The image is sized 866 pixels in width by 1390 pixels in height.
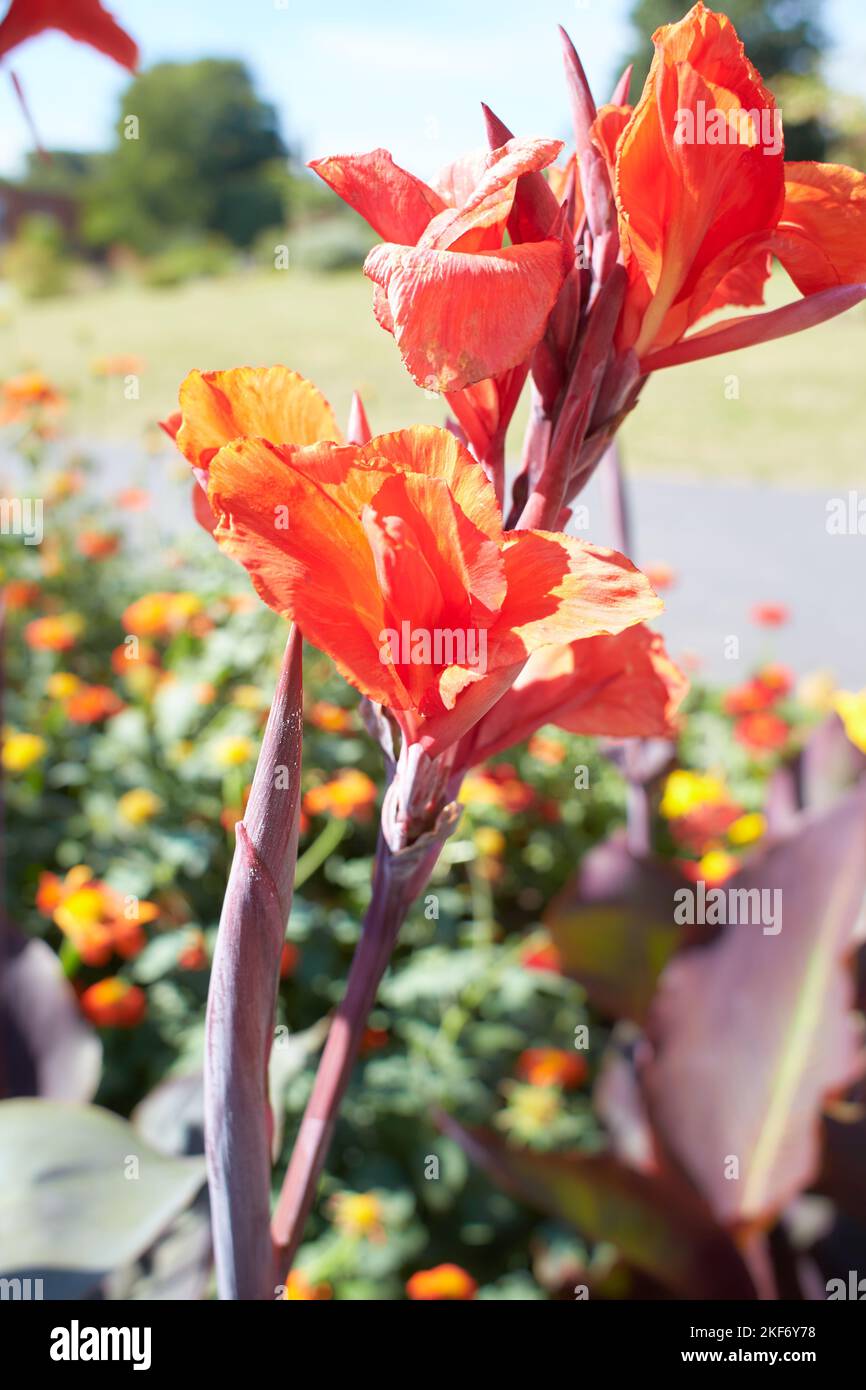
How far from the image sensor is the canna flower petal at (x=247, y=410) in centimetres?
33

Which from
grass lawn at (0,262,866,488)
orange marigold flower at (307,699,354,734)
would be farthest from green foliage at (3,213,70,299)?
orange marigold flower at (307,699,354,734)

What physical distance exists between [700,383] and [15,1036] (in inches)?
233

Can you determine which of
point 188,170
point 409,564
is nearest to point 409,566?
point 409,564

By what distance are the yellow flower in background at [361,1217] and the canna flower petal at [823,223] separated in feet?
2.66

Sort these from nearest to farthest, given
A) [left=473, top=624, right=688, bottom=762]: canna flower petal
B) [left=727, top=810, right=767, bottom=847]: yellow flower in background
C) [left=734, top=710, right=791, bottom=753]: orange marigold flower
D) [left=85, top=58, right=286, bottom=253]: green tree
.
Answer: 1. [left=473, top=624, right=688, bottom=762]: canna flower petal
2. [left=727, top=810, right=767, bottom=847]: yellow flower in background
3. [left=734, top=710, right=791, bottom=753]: orange marigold flower
4. [left=85, top=58, right=286, bottom=253]: green tree

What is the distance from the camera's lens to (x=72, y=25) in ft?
1.48

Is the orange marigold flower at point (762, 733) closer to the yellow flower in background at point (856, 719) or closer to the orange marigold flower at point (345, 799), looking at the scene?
the yellow flower in background at point (856, 719)

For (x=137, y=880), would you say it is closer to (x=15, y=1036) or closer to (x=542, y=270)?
(x=15, y=1036)

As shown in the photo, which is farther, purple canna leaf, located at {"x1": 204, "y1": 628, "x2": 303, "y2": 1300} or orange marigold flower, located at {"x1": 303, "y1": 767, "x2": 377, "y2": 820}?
orange marigold flower, located at {"x1": 303, "y1": 767, "x2": 377, "y2": 820}

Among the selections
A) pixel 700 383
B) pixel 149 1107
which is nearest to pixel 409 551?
pixel 149 1107

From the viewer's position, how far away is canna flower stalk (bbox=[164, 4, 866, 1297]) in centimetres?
30

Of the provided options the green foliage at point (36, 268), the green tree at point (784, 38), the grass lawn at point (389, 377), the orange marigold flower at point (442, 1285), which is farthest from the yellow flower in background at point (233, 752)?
the green foliage at point (36, 268)

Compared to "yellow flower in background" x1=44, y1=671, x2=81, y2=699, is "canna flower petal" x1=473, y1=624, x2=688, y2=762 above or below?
below

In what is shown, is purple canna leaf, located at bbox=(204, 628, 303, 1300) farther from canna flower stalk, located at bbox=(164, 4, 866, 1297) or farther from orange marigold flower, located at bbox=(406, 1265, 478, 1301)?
orange marigold flower, located at bbox=(406, 1265, 478, 1301)
